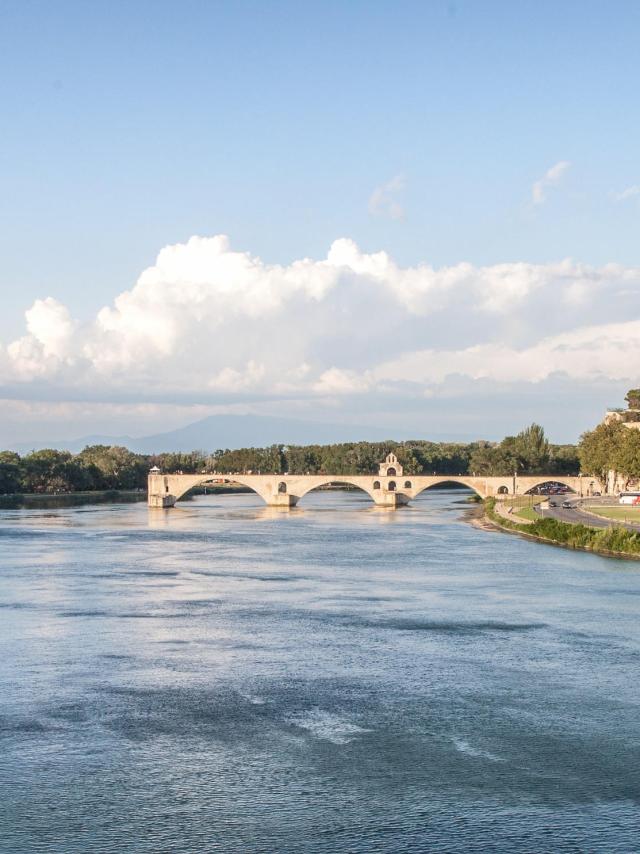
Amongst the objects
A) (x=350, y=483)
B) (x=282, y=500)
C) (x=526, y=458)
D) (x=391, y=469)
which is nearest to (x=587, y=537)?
(x=350, y=483)

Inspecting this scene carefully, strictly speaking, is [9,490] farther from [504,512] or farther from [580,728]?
[580,728]

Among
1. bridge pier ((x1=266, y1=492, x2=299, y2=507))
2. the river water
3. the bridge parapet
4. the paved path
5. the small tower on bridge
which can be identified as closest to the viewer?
the river water

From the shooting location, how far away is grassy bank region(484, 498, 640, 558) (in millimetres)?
55031

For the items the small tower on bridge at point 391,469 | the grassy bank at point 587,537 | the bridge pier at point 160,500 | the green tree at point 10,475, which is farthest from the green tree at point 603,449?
the green tree at point 10,475

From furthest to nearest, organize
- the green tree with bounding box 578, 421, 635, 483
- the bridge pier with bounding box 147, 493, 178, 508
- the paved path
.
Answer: the bridge pier with bounding box 147, 493, 178, 508 → the green tree with bounding box 578, 421, 635, 483 → the paved path

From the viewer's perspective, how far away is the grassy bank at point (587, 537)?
55.0m

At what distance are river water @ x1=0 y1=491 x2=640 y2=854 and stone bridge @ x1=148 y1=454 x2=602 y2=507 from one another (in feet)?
215

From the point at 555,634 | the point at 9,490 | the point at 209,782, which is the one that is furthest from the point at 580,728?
the point at 9,490

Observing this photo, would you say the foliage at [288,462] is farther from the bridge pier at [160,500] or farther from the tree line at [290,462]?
the bridge pier at [160,500]

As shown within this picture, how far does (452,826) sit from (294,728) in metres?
6.02

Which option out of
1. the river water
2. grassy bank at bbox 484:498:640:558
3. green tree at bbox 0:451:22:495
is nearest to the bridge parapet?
green tree at bbox 0:451:22:495

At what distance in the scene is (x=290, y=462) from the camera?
178m

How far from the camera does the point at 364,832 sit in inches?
704

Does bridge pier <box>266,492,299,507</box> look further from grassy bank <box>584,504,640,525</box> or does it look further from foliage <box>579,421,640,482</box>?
grassy bank <box>584,504,640,525</box>
